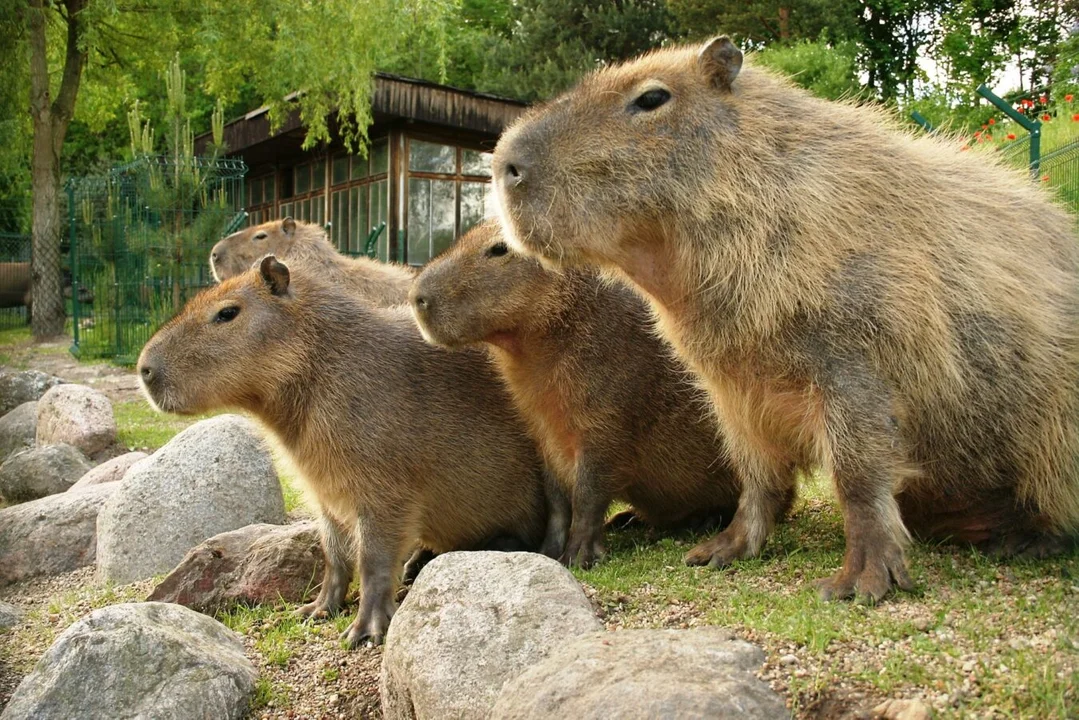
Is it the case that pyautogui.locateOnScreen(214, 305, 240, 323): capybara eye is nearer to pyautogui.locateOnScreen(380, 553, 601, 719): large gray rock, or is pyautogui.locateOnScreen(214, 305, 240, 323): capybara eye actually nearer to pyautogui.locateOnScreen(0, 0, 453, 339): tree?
pyautogui.locateOnScreen(380, 553, 601, 719): large gray rock

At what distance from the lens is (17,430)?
32.0 feet

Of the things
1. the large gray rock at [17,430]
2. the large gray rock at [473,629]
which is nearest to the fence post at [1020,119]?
the large gray rock at [473,629]

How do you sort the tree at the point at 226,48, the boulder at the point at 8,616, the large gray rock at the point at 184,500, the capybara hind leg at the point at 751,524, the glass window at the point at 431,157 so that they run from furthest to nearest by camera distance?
the glass window at the point at 431,157 < the tree at the point at 226,48 < the large gray rock at the point at 184,500 < the boulder at the point at 8,616 < the capybara hind leg at the point at 751,524

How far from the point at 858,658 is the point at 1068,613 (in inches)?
25.7

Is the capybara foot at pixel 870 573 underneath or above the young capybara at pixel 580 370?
underneath

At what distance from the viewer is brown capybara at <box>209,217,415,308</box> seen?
7.54m

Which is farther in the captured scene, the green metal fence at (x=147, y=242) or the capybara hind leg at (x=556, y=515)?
the green metal fence at (x=147, y=242)

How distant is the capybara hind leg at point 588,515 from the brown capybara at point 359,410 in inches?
15.7

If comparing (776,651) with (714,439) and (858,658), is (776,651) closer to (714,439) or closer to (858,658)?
(858,658)

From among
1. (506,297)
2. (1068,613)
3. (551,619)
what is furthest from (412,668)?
(1068,613)

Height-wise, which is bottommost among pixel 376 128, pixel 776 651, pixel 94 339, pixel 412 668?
pixel 94 339

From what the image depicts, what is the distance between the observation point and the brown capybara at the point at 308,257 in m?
7.54

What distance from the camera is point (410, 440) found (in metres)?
4.23

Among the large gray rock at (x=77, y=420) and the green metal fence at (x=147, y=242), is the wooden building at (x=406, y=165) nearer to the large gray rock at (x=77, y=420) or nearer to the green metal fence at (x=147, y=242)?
the green metal fence at (x=147, y=242)
